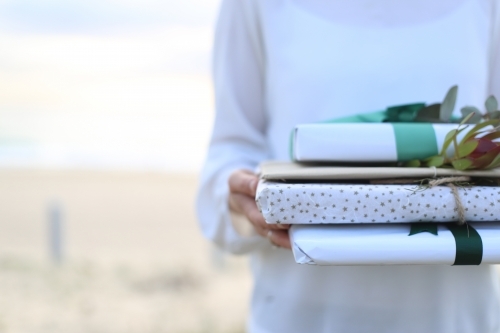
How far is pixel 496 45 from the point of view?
0.95 metres

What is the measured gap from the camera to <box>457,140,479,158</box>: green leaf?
2.15 feet

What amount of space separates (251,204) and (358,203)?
239 millimetres

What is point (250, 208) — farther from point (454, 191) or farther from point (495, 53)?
point (495, 53)

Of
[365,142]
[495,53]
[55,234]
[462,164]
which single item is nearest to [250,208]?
[365,142]

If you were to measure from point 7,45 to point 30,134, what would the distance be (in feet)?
9.00

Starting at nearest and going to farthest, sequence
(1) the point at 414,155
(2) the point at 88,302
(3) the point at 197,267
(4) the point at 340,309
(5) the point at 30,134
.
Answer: (1) the point at 414,155
(4) the point at 340,309
(2) the point at 88,302
(3) the point at 197,267
(5) the point at 30,134

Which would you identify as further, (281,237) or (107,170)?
(107,170)

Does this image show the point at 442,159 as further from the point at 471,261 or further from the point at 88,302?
the point at 88,302

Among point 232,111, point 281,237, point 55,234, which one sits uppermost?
point 232,111

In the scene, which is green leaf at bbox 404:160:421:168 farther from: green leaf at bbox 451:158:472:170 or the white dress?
the white dress

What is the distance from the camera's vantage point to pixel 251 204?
0.83 m

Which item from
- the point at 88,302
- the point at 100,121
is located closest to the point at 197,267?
the point at 88,302

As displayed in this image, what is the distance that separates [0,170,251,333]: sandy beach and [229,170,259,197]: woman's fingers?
7.81ft

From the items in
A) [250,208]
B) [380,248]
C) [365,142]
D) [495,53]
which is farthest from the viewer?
[495,53]
